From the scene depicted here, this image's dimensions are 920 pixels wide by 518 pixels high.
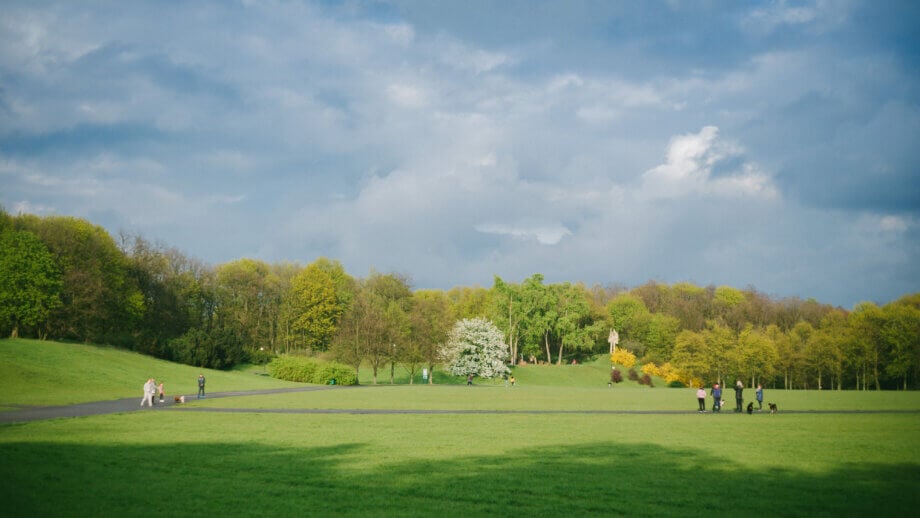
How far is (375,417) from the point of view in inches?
1270

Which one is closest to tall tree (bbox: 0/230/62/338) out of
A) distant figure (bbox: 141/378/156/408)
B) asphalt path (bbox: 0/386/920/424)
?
asphalt path (bbox: 0/386/920/424)

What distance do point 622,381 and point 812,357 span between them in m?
30.0

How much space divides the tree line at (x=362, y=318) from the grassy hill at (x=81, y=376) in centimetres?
974

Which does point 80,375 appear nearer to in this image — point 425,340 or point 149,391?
point 149,391

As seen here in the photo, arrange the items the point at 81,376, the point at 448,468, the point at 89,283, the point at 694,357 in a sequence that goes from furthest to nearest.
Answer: the point at 694,357 → the point at 89,283 → the point at 81,376 → the point at 448,468

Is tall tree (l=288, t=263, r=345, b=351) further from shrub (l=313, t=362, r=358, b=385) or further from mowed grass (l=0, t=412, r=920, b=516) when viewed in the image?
mowed grass (l=0, t=412, r=920, b=516)

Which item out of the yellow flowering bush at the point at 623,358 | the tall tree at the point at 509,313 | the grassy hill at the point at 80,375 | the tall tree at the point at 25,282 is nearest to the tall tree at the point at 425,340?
the tall tree at the point at 509,313

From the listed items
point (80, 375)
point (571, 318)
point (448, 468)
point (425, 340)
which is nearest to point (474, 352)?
point (425, 340)

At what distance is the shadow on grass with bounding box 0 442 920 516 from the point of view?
12555 millimetres

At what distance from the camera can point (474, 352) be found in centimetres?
9625

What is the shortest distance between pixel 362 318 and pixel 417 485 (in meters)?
72.3

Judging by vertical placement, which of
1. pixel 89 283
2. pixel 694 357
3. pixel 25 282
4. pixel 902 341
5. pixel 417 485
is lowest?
pixel 694 357

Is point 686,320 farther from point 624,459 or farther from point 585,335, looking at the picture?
point 624,459

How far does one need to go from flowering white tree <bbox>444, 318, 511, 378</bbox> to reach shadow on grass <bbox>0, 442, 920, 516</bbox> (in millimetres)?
75497
